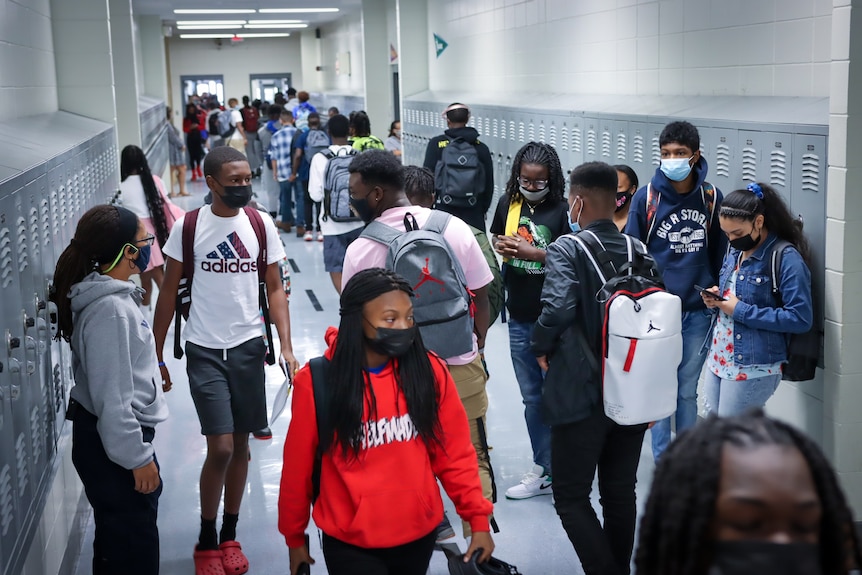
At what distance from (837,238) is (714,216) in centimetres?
55

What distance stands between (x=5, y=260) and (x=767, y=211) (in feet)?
8.82

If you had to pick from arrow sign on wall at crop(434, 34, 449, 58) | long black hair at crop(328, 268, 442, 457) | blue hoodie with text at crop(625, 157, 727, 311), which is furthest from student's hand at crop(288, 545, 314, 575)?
arrow sign on wall at crop(434, 34, 449, 58)

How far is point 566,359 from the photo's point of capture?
305 cm

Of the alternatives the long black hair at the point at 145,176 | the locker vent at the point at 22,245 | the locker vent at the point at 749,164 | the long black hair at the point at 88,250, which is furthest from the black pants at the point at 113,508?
the long black hair at the point at 145,176

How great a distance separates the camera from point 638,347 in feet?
9.44

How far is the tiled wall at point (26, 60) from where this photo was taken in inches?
192

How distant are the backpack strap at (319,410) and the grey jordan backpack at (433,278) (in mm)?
796

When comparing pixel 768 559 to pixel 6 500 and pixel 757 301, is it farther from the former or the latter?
pixel 757 301

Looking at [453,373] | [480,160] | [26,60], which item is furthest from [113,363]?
[480,160]

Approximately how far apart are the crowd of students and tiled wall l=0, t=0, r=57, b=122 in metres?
2.00

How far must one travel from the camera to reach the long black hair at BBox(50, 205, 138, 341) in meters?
2.91

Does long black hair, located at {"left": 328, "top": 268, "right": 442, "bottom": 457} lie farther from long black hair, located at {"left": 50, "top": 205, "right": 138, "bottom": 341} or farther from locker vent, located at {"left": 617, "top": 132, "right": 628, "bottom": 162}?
locker vent, located at {"left": 617, "top": 132, "right": 628, "bottom": 162}

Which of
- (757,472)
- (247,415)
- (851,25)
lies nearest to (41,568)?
(247,415)

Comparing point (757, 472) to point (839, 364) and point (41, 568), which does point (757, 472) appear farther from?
point (839, 364)
